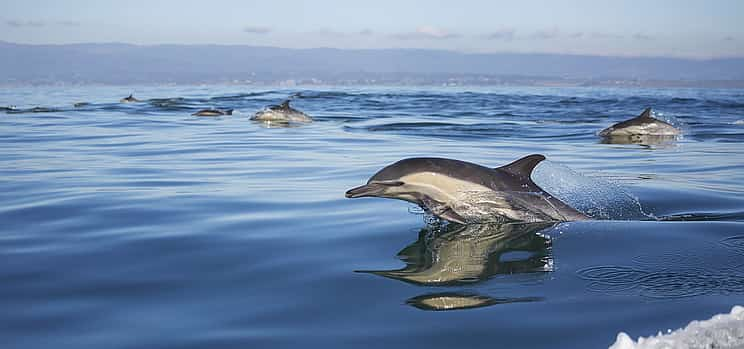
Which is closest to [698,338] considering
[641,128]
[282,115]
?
[641,128]

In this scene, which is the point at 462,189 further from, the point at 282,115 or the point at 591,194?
the point at 282,115

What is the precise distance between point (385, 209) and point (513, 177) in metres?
1.67

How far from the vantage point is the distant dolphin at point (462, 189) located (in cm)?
716

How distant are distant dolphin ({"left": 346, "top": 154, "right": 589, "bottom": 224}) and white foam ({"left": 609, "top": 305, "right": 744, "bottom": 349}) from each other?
3170 millimetres

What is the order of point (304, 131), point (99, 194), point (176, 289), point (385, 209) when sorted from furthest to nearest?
point (304, 131)
point (99, 194)
point (385, 209)
point (176, 289)

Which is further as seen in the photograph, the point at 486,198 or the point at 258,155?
the point at 258,155

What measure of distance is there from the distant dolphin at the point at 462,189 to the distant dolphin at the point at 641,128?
13.5 m

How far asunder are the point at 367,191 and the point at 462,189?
818 mm

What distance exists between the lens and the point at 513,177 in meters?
7.52

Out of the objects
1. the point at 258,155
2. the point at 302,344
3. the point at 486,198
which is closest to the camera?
the point at 302,344

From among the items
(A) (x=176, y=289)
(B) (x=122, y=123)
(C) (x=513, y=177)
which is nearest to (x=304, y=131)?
(B) (x=122, y=123)

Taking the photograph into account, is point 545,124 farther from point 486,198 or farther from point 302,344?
point 302,344

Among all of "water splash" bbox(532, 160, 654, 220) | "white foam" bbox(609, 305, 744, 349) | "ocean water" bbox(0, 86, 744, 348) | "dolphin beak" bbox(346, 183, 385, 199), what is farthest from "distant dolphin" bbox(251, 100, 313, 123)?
"white foam" bbox(609, 305, 744, 349)

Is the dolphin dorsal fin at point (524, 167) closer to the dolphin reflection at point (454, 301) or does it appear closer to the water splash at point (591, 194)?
the water splash at point (591, 194)
